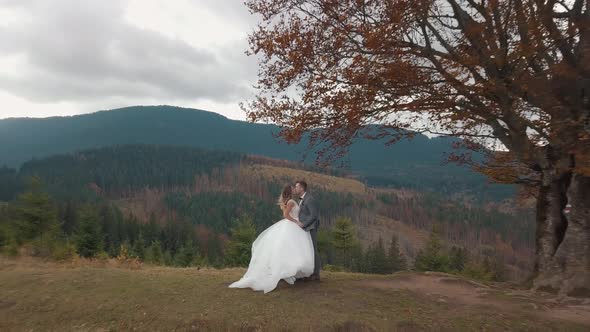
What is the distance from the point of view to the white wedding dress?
1109 cm

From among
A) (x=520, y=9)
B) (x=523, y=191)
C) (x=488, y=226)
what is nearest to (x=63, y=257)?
(x=523, y=191)

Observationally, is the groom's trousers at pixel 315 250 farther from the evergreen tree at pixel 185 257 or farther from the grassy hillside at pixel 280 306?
the evergreen tree at pixel 185 257

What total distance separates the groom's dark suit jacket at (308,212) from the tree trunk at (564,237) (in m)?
7.17

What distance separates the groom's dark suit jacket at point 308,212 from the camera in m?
11.6

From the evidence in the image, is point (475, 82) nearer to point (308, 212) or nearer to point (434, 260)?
point (308, 212)

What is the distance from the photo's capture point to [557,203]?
42.9 feet

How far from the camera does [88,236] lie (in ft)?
161

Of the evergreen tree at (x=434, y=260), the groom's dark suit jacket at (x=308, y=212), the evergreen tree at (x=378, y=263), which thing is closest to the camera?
the groom's dark suit jacket at (x=308, y=212)

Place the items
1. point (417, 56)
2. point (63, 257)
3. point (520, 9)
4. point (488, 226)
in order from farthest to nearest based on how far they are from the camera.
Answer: point (488, 226)
point (63, 257)
point (417, 56)
point (520, 9)

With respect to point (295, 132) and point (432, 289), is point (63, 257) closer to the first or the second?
point (295, 132)

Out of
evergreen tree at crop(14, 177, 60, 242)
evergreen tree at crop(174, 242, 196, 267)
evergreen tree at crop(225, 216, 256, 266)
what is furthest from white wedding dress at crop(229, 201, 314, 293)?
evergreen tree at crop(174, 242, 196, 267)

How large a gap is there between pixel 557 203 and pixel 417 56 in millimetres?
6494

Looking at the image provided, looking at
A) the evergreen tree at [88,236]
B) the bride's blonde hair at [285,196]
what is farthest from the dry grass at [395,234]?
the bride's blonde hair at [285,196]

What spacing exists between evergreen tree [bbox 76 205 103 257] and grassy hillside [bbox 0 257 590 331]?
39566mm
